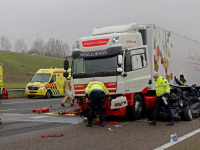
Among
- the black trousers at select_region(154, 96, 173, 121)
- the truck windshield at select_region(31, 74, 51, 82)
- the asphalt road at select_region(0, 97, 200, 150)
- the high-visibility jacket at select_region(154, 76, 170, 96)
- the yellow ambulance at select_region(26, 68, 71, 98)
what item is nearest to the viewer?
the asphalt road at select_region(0, 97, 200, 150)

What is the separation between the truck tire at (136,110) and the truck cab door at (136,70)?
387 millimetres

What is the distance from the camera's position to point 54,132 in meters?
9.54

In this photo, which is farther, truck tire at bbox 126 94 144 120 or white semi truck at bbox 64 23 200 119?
truck tire at bbox 126 94 144 120

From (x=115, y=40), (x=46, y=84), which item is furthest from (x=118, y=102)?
(x=46, y=84)

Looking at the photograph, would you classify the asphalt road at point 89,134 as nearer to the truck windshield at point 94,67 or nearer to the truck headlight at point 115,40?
the truck windshield at point 94,67

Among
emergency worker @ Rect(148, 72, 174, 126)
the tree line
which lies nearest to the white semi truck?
emergency worker @ Rect(148, 72, 174, 126)

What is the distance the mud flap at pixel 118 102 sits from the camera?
11.0 metres

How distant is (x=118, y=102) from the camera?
36.3 ft

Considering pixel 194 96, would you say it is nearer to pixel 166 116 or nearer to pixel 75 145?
pixel 166 116

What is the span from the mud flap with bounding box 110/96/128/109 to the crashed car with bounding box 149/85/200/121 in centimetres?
152

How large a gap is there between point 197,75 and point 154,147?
39.7 ft

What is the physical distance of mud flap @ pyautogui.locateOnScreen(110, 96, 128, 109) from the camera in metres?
11.0

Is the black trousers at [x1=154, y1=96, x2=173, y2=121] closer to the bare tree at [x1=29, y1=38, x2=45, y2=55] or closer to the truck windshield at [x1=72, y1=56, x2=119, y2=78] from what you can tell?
the truck windshield at [x1=72, y1=56, x2=119, y2=78]

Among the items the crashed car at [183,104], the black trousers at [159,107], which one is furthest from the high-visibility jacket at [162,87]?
the crashed car at [183,104]
